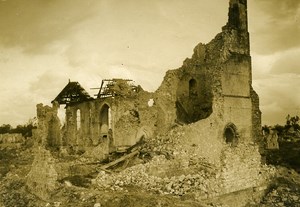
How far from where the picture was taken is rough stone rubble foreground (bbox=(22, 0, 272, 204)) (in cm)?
1410

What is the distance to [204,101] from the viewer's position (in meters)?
20.3

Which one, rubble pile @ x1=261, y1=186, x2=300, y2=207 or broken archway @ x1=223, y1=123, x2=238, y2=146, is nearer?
rubble pile @ x1=261, y1=186, x2=300, y2=207

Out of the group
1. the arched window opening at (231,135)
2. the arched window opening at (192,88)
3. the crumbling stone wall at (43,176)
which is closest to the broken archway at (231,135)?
the arched window opening at (231,135)

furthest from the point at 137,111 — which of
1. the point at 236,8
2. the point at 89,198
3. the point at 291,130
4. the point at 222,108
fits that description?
the point at 291,130

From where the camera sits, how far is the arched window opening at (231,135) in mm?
18641

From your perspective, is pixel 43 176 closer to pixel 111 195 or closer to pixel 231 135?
pixel 111 195

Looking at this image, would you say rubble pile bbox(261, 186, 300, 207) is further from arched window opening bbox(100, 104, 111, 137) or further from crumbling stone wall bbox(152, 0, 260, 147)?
arched window opening bbox(100, 104, 111, 137)

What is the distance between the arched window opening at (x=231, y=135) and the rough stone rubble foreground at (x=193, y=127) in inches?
2.1

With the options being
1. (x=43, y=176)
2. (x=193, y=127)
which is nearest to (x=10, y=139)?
(x=43, y=176)

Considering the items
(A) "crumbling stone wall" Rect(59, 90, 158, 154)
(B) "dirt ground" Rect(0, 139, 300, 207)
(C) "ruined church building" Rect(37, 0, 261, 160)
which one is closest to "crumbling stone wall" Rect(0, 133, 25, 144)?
(A) "crumbling stone wall" Rect(59, 90, 158, 154)

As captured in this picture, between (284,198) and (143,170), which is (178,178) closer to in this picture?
(143,170)

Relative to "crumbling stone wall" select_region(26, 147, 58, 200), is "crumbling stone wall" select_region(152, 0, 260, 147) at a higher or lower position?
higher

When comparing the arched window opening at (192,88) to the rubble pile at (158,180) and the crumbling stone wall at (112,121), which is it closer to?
the crumbling stone wall at (112,121)

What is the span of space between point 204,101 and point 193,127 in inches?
184
